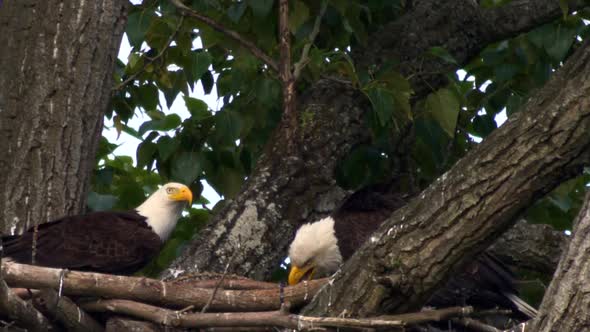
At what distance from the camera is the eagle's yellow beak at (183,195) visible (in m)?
6.56

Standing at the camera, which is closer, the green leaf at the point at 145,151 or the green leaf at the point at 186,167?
the green leaf at the point at 186,167

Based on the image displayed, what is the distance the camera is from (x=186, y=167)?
6.52 meters

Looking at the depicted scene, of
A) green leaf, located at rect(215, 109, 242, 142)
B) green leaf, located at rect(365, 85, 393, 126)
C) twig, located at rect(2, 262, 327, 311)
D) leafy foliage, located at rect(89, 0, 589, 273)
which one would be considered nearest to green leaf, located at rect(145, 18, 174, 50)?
leafy foliage, located at rect(89, 0, 589, 273)

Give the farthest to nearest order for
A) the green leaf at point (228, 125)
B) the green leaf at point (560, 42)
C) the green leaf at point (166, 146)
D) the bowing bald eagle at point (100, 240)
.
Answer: the green leaf at point (166, 146) → the green leaf at point (228, 125) → the green leaf at point (560, 42) → the bowing bald eagle at point (100, 240)

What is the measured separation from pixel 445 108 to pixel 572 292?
2452 mm

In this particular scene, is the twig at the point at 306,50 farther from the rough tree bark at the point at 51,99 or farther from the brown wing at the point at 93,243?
the brown wing at the point at 93,243

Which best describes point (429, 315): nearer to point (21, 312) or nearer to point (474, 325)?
point (474, 325)

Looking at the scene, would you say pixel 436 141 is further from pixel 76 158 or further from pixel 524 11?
pixel 76 158

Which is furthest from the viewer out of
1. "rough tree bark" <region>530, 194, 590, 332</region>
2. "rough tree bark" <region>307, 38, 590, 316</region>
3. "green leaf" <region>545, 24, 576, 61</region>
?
"green leaf" <region>545, 24, 576, 61</region>

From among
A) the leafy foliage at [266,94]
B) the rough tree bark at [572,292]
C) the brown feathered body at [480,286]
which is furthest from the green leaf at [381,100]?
the rough tree bark at [572,292]

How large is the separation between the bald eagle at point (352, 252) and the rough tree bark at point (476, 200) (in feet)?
1.97

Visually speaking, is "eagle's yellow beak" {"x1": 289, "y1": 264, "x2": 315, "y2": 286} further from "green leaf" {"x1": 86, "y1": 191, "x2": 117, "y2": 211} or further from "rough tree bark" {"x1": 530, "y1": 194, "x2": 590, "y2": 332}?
"rough tree bark" {"x1": 530, "y1": 194, "x2": 590, "y2": 332}

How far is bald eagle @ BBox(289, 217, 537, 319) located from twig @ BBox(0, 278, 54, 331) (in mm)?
1652

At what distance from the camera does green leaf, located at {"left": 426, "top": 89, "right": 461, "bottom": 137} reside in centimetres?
587
